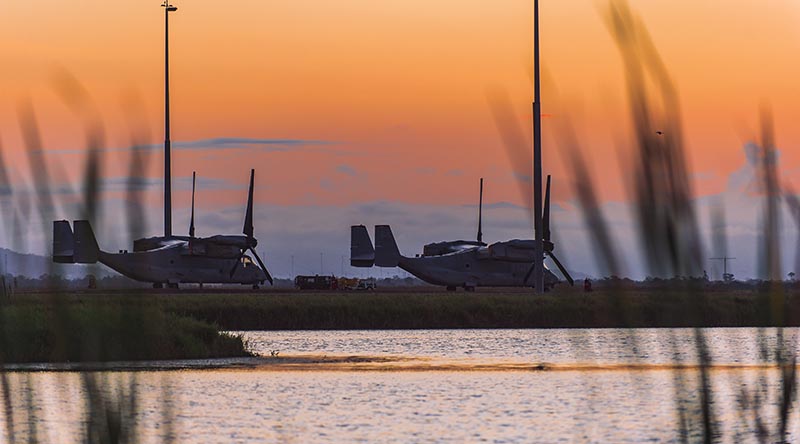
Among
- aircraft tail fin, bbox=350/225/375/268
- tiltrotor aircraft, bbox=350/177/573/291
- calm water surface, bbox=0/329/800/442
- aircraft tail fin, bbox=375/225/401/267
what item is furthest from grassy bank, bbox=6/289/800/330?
aircraft tail fin, bbox=350/225/375/268

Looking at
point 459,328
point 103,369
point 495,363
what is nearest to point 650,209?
point 103,369

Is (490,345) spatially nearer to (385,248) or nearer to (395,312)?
(395,312)

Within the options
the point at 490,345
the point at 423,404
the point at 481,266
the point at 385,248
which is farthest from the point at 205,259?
the point at 423,404

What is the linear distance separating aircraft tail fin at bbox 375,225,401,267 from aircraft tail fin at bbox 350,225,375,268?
480 cm

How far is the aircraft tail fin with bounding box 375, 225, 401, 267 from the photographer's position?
115500 millimetres

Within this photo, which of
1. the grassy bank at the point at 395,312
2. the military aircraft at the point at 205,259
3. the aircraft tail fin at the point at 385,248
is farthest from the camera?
the aircraft tail fin at the point at 385,248

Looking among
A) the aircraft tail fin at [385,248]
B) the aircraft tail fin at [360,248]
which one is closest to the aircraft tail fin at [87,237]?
the aircraft tail fin at [385,248]

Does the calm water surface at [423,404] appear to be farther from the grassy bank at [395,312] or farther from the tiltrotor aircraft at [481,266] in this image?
the tiltrotor aircraft at [481,266]

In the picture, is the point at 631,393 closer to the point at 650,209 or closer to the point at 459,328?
the point at 650,209

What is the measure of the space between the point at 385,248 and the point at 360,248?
6548 mm

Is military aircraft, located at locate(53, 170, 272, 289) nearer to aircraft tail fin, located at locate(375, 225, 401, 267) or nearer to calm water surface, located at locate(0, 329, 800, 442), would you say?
aircraft tail fin, located at locate(375, 225, 401, 267)

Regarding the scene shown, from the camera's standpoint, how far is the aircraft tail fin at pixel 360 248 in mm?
121312

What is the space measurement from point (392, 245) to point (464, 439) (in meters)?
94.4

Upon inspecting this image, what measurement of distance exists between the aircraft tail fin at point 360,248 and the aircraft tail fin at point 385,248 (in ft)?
15.7
